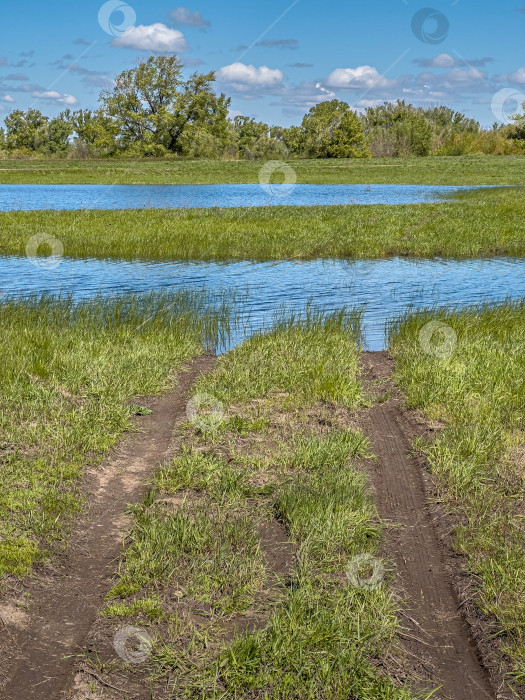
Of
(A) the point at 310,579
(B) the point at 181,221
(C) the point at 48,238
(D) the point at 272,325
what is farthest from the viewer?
(B) the point at 181,221

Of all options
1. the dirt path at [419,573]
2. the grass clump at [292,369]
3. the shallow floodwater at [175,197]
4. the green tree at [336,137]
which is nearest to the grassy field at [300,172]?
the shallow floodwater at [175,197]

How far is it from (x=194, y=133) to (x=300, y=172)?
33926mm

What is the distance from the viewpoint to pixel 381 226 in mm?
29250

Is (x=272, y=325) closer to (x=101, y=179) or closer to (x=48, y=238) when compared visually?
(x=48, y=238)

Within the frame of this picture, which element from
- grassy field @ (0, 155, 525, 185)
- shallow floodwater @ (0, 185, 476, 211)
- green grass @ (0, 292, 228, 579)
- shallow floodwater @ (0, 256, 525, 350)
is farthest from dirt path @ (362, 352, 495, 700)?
grassy field @ (0, 155, 525, 185)

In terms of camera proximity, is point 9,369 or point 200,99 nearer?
point 9,369

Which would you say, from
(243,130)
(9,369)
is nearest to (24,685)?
(9,369)

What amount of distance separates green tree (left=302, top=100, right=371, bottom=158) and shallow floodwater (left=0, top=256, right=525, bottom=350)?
302 ft

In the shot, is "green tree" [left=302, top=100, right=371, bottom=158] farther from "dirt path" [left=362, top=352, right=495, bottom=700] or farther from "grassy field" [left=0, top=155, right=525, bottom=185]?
"dirt path" [left=362, top=352, right=495, bottom=700]

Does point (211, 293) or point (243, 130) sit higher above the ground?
point (243, 130)

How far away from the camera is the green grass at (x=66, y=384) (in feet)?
20.5

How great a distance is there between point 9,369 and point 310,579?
5687mm

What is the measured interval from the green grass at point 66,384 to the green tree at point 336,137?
10178 cm

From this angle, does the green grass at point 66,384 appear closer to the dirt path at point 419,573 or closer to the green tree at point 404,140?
the dirt path at point 419,573
